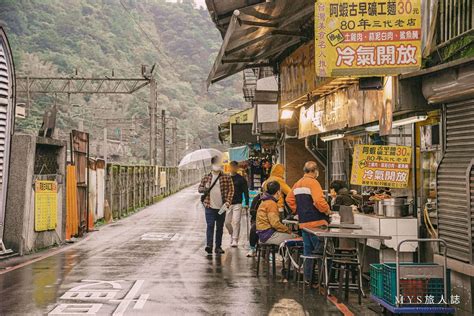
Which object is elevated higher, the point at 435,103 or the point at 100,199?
the point at 435,103

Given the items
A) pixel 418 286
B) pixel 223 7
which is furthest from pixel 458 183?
pixel 223 7

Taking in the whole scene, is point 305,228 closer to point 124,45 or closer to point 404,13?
point 404,13

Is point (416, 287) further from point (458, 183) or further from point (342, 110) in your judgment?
point (342, 110)

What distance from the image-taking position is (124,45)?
397 feet

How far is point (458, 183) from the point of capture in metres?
9.12

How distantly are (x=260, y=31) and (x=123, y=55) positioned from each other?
105092mm

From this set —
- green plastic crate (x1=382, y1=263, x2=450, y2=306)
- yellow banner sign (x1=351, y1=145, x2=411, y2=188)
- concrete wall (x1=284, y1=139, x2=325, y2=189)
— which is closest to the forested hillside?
concrete wall (x1=284, y1=139, x2=325, y2=189)

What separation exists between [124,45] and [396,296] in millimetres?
116576

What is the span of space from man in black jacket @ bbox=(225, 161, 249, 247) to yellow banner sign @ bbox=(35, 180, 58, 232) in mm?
4308

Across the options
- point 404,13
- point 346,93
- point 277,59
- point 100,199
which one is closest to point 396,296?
point 404,13

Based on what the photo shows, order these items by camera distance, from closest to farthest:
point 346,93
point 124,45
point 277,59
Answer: point 346,93 → point 277,59 → point 124,45

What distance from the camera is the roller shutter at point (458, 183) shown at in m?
8.75

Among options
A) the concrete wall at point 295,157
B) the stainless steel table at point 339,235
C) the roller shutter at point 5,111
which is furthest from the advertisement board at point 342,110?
the roller shutter at point 5,111

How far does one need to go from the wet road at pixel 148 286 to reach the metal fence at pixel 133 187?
1082cm
